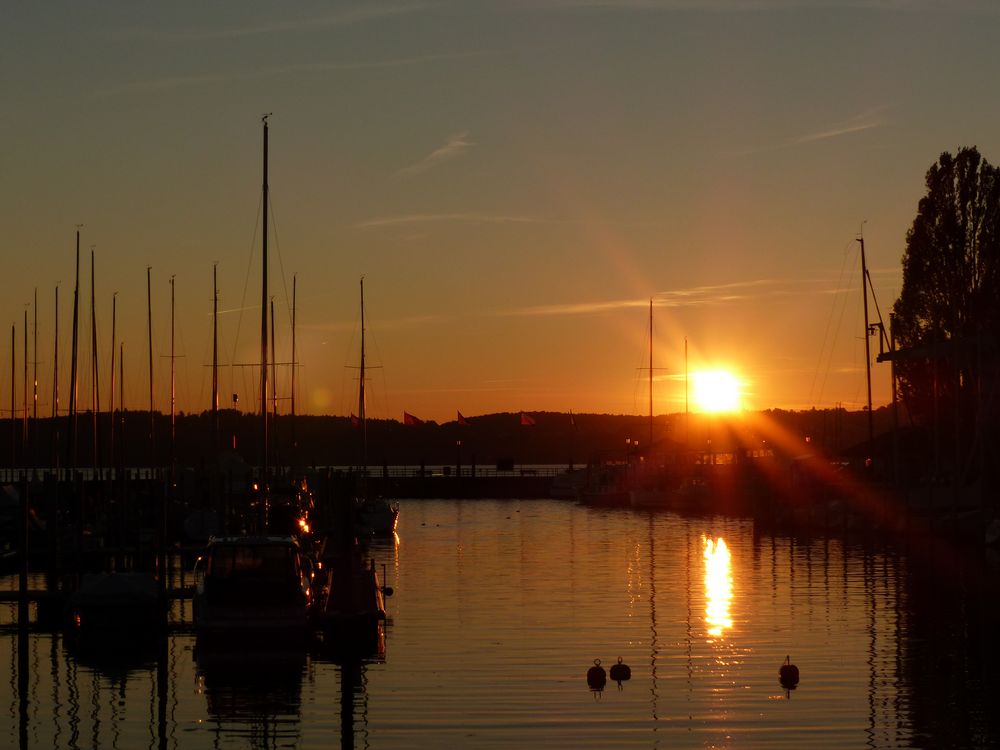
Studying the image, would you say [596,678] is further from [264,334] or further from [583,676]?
[264,334]

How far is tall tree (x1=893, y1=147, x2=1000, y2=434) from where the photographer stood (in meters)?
79.4

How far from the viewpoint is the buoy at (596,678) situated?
101ft

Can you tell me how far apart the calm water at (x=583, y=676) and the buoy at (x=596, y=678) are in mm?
248

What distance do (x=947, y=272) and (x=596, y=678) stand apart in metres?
56.2

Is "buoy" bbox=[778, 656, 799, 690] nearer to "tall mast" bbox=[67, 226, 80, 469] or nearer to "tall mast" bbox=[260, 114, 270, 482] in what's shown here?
"tall mast" bbox=[260, 114, 270, 482]

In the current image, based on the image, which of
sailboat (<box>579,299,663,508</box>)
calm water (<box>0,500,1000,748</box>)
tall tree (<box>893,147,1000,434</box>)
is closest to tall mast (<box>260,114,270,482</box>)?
calm water (<box>0,500,1000,748</box>)

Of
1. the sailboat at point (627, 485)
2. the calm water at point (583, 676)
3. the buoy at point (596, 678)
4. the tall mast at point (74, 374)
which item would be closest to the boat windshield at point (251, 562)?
the calm water at point (583, 676)

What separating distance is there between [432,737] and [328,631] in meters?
11.4

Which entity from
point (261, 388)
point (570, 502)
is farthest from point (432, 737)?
point (570, 502)

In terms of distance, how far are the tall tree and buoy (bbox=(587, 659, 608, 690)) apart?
50.6m

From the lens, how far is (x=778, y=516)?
8931 centimetres

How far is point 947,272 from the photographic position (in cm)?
8131

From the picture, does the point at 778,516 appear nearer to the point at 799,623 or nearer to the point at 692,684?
the point at 799,623

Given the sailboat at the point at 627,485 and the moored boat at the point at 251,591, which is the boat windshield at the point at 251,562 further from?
the sailboat at the point at 627,485
